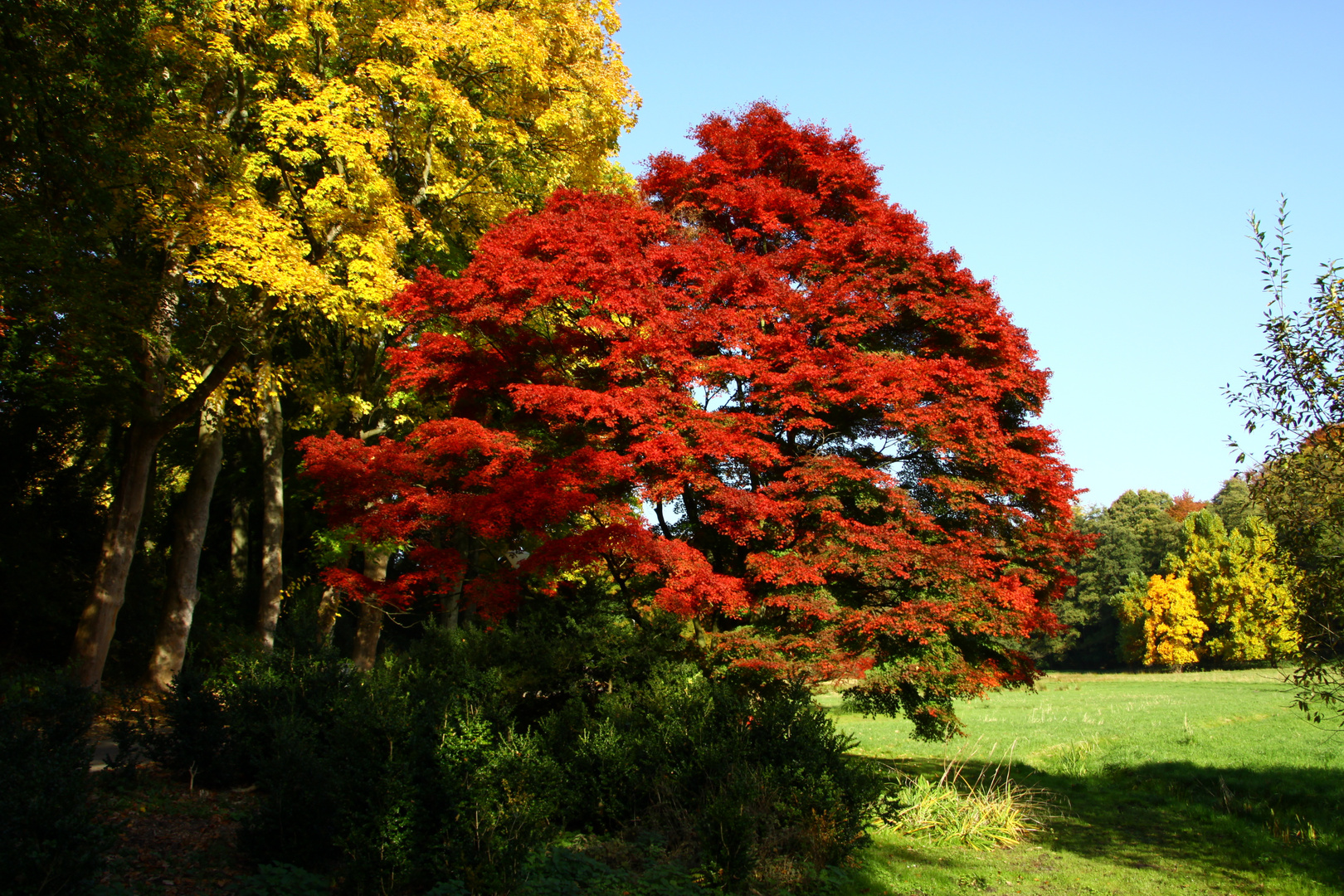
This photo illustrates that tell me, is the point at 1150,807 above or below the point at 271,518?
below

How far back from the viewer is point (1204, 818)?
10.9 meters

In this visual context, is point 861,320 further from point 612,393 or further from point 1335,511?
point 1335,511

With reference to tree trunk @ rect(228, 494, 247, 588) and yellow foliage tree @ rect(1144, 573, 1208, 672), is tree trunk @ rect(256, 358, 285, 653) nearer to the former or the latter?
tree trunk @ rect(228, 494, 247, 588)

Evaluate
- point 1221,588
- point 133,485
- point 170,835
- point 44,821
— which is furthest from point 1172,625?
point 44,821

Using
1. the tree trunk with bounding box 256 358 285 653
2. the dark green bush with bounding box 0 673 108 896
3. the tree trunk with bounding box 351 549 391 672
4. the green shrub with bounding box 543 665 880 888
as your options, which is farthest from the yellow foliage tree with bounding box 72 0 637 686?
the green shrub with bounding box 543 665 880 888

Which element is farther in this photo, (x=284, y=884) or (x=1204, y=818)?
(x=1204, y=818)

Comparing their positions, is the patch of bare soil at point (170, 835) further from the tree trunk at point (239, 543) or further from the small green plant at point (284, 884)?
the tree trunk at point (239, 543)

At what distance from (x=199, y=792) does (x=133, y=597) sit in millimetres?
10739

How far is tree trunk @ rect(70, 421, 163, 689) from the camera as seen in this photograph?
11.4 m

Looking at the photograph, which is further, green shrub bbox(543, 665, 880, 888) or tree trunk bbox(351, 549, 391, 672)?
tree trunk bbox(351, 549, 391, 672)

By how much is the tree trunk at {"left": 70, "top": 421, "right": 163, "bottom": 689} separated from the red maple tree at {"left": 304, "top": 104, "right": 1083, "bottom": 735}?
3.31 m

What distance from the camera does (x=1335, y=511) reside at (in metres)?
6.65

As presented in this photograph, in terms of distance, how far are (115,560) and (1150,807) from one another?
15169 mm

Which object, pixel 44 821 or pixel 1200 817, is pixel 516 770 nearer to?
pixel 44 821
